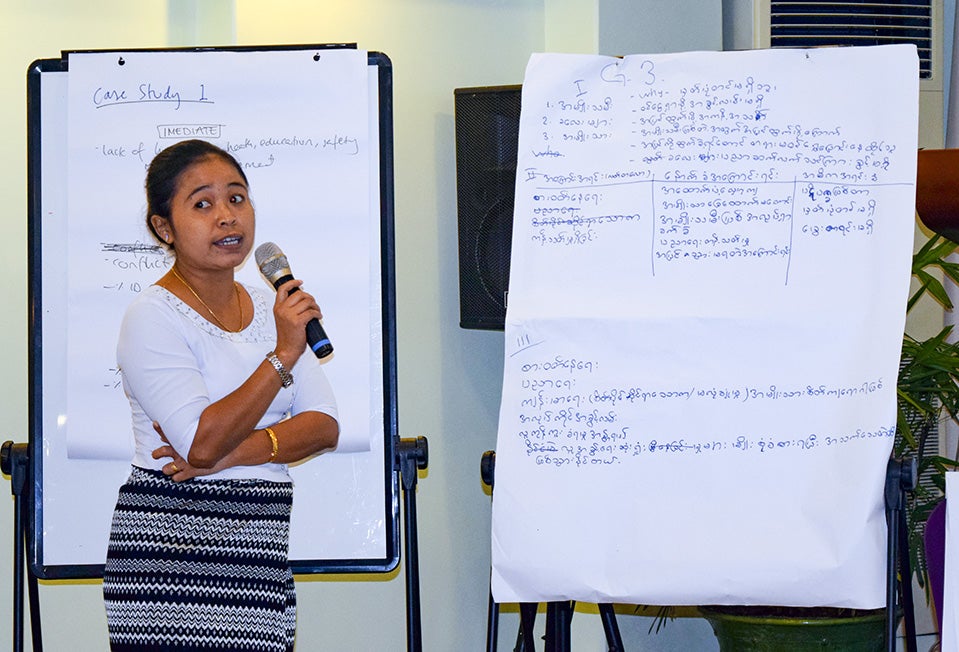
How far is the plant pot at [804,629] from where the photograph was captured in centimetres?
276

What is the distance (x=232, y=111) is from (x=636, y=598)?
1.20 meters

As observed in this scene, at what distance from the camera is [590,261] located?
2.08 m

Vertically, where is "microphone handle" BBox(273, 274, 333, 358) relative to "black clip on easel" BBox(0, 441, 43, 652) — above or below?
above

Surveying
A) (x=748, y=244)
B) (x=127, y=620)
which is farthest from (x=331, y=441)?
(x=748, y=244)

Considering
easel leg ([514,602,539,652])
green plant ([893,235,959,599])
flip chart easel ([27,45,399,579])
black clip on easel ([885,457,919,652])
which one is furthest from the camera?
green plant ([893,235,959,599])

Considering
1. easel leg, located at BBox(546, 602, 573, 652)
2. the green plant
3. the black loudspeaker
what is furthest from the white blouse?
the green plant

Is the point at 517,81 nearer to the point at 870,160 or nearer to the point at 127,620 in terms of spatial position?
the point at 870,160

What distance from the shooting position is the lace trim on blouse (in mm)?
2141

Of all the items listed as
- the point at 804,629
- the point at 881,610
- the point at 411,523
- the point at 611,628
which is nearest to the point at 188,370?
the point at 411,523

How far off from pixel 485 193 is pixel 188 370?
1303 millimetres

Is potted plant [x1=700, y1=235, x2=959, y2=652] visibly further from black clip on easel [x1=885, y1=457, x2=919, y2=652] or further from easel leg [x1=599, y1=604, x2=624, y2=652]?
black clip on easel [x1=885, y1=457, x2=919, y2=652]

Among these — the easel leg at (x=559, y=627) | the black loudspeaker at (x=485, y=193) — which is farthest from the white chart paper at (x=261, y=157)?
the black loudspeaker at (x=485, y=193)

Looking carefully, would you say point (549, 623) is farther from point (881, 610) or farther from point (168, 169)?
point (168, 169)

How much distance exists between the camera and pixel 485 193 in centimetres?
319
